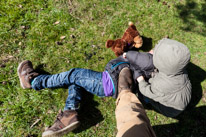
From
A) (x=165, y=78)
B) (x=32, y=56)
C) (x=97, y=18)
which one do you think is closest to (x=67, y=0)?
(x=97, y=18)

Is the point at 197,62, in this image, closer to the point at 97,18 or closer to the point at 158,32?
the point at 158,32

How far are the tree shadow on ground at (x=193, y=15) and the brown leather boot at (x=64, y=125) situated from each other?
3.75m

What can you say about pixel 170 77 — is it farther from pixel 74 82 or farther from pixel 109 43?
pixel 74 82

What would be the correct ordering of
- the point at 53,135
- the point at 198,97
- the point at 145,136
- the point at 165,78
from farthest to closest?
the point at 198,97, the point at 53,135, the point at 165,78, the point at 145,136

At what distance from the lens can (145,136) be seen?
1.60 m

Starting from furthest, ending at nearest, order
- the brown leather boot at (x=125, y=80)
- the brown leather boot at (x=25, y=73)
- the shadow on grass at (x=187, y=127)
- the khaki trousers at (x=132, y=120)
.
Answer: the shadow on grass at (x=187, y=127), the brown leather boot at (x=25, y=73), the brown leather boot at (x=125, y=80), the khaki trousers at (x=132, y=120)

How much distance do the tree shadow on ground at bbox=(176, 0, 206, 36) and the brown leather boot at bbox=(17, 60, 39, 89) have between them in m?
4.13

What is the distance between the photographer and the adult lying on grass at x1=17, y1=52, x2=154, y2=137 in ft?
9.65

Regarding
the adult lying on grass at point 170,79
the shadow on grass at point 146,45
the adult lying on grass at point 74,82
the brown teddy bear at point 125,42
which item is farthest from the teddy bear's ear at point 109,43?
the adult lying on grass at point 170,79

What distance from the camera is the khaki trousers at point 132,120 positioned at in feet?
5.42

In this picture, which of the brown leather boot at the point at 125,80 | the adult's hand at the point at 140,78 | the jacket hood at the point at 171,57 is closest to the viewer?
the jacket hood at the point at 171,57

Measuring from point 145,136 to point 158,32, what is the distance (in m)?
3.27

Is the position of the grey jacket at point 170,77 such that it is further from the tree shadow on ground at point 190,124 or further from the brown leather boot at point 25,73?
the brown leather boot at point 25,73

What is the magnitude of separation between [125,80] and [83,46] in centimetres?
158
